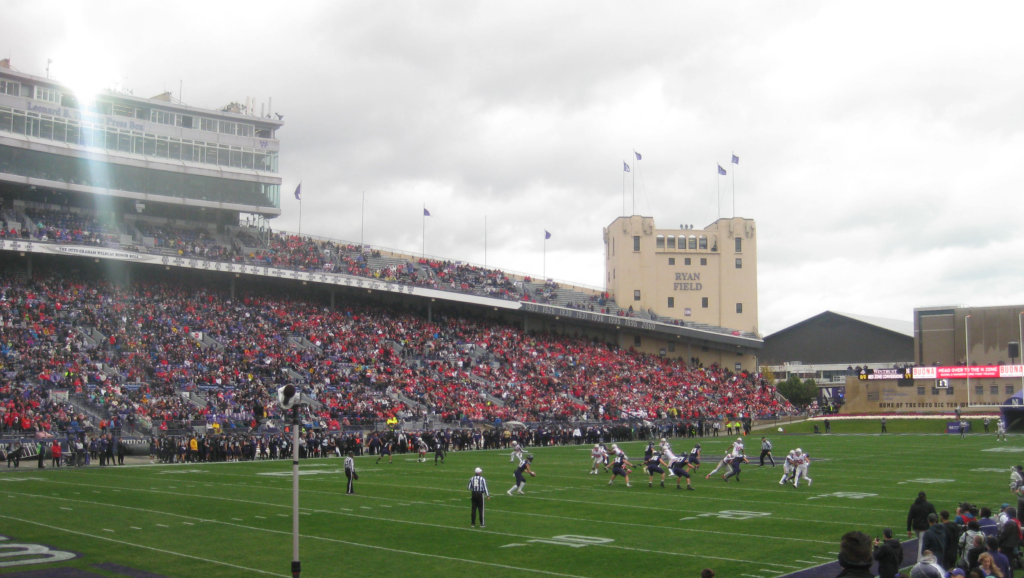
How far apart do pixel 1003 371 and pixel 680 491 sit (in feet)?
185

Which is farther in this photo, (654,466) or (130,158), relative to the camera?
(130,158)

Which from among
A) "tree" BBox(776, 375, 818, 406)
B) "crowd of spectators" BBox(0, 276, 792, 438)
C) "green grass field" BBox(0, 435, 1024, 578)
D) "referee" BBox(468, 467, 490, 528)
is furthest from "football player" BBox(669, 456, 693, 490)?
"tree" BBox(776, 375, 818, 406)

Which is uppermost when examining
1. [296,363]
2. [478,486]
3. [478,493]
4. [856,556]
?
[296,363]

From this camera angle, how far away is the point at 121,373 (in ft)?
150

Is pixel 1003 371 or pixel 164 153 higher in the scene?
pixel 164 153

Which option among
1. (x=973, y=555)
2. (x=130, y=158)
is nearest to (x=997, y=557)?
(x=973, y=555)

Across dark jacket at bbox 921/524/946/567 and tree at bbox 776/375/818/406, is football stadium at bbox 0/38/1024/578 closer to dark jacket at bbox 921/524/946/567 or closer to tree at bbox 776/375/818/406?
dark jacket at bbox 921/524/946/567

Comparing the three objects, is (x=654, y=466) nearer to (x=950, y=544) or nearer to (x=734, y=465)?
(x=734, y=465)

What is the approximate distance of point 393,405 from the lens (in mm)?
51625

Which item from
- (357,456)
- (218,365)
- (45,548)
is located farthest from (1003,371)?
(45,548)

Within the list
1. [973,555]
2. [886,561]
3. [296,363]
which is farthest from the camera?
[296,363]

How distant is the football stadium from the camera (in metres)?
17.8

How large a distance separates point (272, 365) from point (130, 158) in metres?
19.2

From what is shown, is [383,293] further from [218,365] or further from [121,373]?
[121,373]
